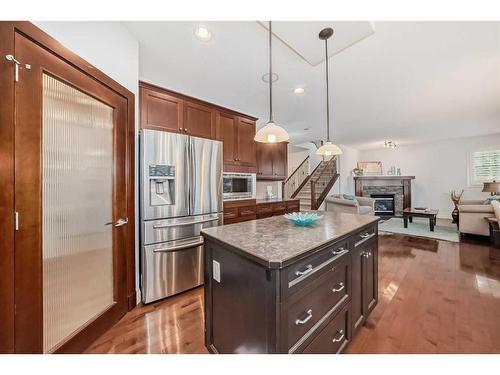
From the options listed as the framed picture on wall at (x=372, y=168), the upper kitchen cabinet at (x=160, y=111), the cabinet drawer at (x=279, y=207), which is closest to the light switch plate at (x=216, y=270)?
the upper kitchen cabinet at (x=160, y=111)

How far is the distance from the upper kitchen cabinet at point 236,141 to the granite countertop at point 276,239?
1882 mm

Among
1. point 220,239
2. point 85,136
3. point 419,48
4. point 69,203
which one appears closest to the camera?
point 220,239

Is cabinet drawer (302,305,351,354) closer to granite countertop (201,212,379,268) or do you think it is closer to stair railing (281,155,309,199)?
granite countertop (201,212,379,268)

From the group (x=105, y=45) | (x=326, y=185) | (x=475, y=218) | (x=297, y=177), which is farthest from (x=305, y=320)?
→ (x=297, y=177)

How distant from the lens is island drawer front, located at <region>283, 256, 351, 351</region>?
101cm

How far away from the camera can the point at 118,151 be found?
6.06 ft

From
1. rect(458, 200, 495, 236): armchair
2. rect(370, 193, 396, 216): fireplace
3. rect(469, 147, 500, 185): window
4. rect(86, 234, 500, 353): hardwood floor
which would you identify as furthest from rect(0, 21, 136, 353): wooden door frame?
rect(469, 147, 500, 185): window

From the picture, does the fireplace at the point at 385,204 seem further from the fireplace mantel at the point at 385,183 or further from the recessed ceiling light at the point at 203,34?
the recessed ceiling light at the point at 203,34

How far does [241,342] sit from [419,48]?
290 centimetres

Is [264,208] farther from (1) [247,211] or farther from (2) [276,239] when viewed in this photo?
(2) [276,239]

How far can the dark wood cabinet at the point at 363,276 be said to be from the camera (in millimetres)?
1554

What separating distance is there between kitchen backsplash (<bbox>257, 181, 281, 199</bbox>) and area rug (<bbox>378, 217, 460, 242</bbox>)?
9.41ft

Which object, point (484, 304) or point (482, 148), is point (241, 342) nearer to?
point (484, 304)

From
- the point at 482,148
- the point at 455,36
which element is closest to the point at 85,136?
the point at 455,36
